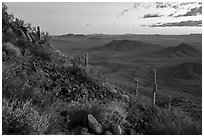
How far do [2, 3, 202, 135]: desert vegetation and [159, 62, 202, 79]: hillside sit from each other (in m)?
59.9

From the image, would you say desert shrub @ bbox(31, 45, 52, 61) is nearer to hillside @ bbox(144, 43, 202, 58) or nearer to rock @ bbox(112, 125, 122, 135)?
rock @ bbox(112, 125, 122, 135)

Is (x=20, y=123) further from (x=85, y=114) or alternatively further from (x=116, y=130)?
(x=116, y=130)

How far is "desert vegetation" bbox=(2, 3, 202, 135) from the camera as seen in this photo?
5097mm

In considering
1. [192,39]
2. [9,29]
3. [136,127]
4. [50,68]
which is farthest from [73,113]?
[192,39]

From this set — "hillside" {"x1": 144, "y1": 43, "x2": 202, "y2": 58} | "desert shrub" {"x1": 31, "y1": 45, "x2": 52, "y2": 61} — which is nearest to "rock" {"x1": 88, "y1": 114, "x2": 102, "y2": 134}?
"desert shrub" {"x1": 31, "y1": 45, "x2": 52, "y2": 61}

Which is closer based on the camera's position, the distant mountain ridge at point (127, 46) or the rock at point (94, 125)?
the rock at point (94, 125)

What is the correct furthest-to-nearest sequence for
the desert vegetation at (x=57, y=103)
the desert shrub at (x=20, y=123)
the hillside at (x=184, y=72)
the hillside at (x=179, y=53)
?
the hillside at (x=179, y=53)
the hillside at (x=184, y=72)
the desert vegetation at (x=57, y=103)
the desert shrub at (x=20, y=123)

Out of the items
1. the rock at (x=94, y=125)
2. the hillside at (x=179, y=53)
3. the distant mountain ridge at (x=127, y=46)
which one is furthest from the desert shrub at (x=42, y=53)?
the distant mountain ridge at (x=127, y=46)

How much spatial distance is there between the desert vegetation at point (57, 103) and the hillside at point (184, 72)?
59.9 meters

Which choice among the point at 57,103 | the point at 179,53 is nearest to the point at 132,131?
the point at 57,103

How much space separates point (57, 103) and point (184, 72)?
67.3m

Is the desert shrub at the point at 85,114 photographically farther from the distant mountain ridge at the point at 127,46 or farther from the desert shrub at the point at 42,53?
the distant mountain ridge at the point at 127,46

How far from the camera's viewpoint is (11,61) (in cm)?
856

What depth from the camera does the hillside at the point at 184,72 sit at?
227 feet
